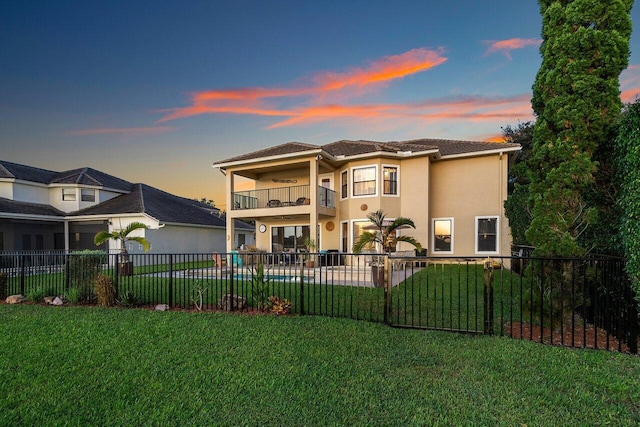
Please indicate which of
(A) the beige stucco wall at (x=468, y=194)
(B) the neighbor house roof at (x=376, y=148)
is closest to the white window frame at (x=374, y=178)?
(B) the neighbor house roof at (x=376, y=148)

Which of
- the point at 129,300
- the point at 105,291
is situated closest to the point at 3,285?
the point at 105,291

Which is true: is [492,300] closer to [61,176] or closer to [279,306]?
[279,306]

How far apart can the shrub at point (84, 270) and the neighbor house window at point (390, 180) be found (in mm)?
12171

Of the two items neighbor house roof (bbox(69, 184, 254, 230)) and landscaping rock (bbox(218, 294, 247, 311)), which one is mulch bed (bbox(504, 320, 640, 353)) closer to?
landscaping rock (bbox(218, 294, 247, 311))

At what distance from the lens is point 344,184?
17.1m

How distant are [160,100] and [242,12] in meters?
6.42

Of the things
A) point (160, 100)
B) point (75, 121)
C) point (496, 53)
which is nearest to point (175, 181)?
point (75, 121)

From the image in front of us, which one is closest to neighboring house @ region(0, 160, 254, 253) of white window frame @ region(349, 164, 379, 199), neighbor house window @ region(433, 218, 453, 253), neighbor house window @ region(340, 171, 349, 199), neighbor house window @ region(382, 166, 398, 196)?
neighbor house window @ region(340, 171, 349, 199)

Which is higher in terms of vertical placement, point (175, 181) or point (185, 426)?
point (175, 181)

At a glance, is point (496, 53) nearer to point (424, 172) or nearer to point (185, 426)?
point (424, 172)

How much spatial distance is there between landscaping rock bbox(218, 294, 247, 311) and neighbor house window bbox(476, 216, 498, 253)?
12866 millimetres

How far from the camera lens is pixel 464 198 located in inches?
635

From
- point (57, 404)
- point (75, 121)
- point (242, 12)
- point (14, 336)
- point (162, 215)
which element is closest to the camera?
point (57, 404)

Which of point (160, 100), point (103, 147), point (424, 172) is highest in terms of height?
point (160, 100)
